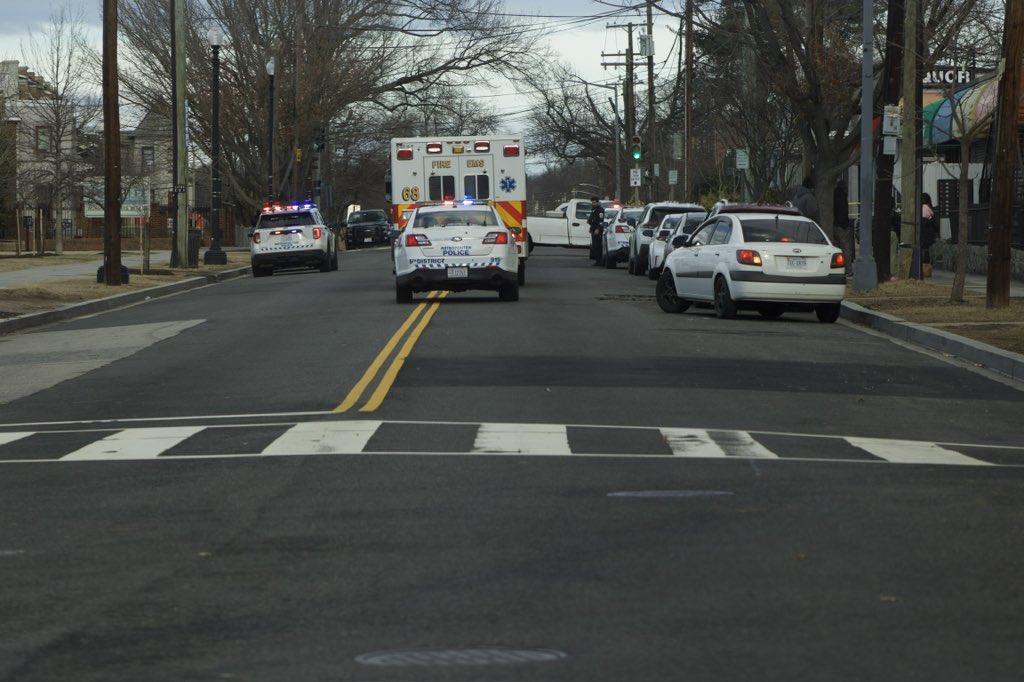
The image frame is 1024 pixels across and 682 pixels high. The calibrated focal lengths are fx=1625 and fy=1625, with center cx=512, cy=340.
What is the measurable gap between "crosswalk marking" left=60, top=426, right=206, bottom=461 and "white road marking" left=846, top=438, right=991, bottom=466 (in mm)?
4774

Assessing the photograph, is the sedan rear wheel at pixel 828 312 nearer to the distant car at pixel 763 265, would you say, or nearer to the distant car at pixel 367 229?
the distant car at pixel 763 265

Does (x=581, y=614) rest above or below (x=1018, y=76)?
below

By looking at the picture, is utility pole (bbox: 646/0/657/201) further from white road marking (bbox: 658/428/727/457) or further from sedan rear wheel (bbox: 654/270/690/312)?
white road marking (bbox: 658/428/727/457)

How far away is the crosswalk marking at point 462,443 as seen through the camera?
34.9 feet

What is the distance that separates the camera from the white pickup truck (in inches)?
2356

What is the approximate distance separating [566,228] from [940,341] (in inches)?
1620

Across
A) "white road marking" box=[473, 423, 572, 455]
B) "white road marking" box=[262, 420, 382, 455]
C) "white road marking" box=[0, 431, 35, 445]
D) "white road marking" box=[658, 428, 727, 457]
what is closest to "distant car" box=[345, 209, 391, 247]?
"white road marking" box=[0, 431, 35, 445]

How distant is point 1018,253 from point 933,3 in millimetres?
5232

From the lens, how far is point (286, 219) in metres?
41.6

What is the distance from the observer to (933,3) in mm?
30703

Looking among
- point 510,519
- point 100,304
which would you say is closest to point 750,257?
point 100,304

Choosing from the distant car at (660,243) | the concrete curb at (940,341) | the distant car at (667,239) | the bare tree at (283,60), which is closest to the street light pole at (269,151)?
the bare tree at (283,60)

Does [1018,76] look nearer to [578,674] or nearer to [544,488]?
[544,488]

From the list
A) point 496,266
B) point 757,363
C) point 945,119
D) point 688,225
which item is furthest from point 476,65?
point 757,363
